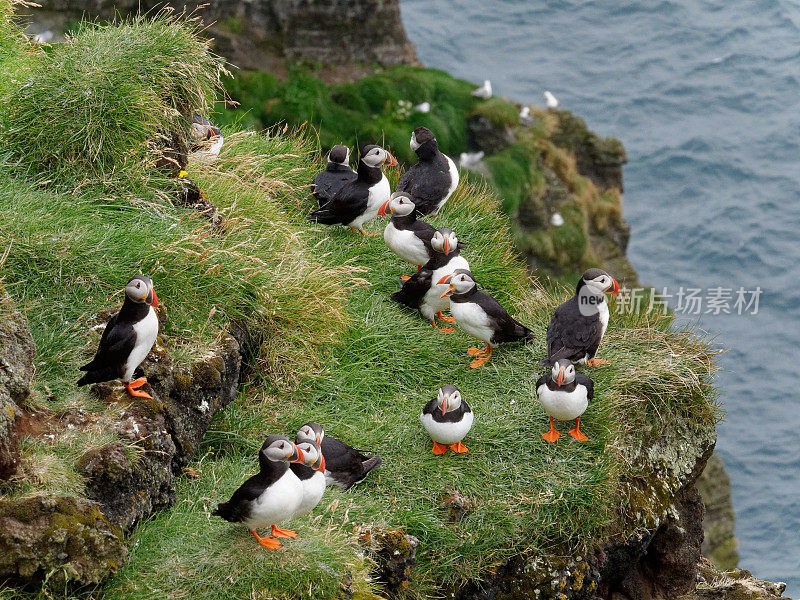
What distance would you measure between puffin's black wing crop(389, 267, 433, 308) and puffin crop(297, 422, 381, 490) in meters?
2.05

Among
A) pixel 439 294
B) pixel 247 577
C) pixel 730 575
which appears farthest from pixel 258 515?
pixel 730 575

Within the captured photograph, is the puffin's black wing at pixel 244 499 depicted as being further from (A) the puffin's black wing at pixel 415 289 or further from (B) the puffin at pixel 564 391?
(A) the puffin's black wing at pixel 415 289

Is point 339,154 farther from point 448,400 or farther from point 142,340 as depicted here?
point 142,340

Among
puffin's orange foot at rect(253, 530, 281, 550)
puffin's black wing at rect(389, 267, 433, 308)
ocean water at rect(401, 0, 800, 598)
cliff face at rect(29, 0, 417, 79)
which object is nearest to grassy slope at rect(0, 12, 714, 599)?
puffin's orange foot at rect(253, 530, 281, 550)

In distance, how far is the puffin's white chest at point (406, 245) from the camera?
7.89 meters

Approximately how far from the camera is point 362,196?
8.41 metres

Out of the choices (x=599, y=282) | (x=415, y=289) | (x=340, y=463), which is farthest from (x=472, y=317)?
(x=340, y=463)

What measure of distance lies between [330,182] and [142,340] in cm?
409

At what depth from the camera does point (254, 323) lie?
6680 millimetres

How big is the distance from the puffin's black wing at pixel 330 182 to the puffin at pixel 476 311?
78.4 inches

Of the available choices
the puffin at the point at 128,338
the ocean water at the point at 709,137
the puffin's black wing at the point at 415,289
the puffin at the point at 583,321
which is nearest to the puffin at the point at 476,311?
the puffin's black wing at the point at 415,289

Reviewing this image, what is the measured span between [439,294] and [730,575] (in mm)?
3694

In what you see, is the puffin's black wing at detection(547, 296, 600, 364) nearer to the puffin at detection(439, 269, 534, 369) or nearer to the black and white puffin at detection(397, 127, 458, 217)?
the puffin at detection(439, 269, 534, 369)

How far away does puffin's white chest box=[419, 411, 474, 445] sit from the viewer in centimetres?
626
